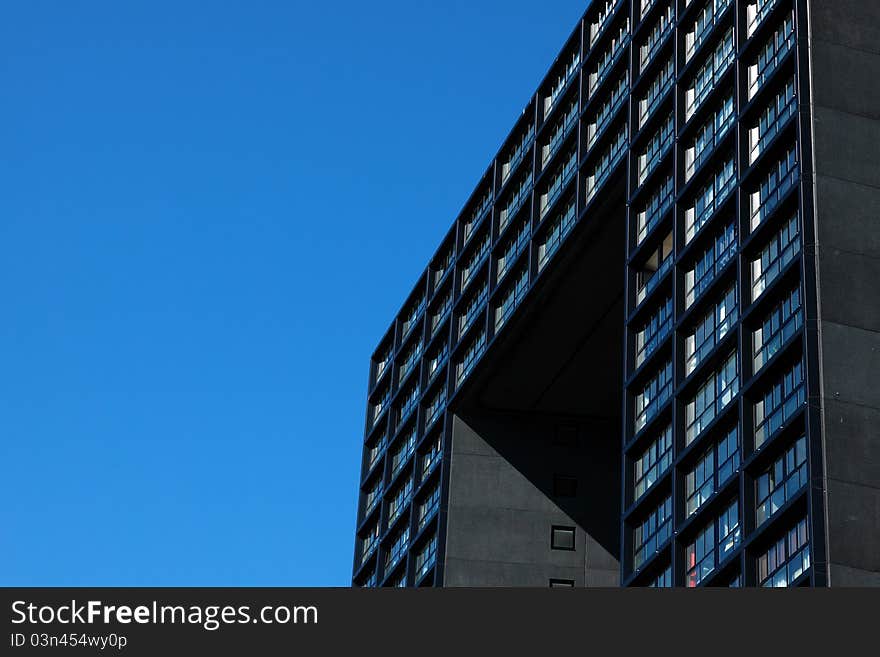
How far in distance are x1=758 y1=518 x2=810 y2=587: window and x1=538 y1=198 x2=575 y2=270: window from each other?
26771 millimetres

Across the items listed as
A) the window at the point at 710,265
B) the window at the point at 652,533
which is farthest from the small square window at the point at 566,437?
the window at the point at 710,265

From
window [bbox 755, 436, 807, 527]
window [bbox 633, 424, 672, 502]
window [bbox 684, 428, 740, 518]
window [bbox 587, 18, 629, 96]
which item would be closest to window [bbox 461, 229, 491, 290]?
window [bbox 587, 18, 629, 96]

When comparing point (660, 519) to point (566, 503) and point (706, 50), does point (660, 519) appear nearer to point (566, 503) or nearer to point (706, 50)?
point (706, 50)

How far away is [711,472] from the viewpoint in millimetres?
61125

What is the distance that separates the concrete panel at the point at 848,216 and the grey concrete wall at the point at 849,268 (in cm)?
3

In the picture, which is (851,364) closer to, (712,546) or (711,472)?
(711,472)

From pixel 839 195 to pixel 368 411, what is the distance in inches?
2122

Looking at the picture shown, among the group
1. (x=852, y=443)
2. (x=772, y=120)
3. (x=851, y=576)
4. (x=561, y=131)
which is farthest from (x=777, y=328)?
(x=561, y=131)

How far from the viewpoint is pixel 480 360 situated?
88.8 m

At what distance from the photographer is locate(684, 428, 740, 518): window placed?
59719 mm

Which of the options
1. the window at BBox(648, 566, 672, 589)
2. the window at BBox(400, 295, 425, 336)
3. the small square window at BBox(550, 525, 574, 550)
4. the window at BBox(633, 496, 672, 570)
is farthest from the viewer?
the window at BBox(400, 295, 425, 336)

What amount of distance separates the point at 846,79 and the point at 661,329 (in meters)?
11.5

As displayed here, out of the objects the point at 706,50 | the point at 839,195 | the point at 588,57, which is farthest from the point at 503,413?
the point at 839,195

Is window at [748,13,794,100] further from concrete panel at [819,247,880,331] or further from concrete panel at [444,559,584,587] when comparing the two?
concrete panel at [444,559,584,587]
